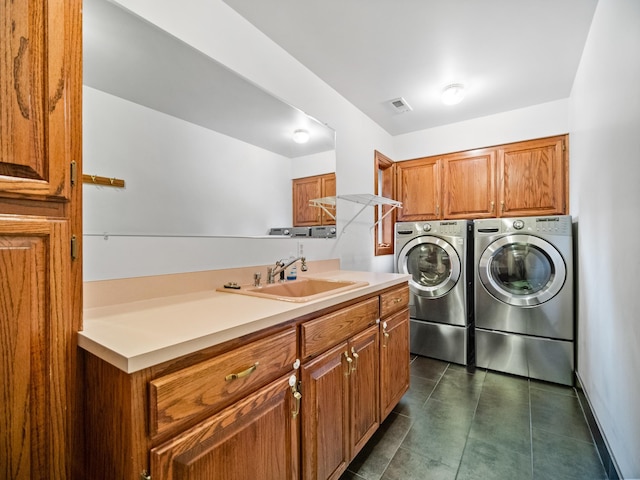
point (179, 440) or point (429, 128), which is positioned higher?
point (429, 128)

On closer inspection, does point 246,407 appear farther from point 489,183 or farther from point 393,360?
point 489,183

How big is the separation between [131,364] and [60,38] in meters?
0.84

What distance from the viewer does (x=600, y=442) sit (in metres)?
1.61

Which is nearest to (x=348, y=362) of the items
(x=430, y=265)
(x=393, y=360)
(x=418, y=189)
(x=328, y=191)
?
(x=393, y=360)

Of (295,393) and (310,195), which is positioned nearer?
(295,393)

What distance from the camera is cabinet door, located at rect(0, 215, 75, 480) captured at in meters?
0.69

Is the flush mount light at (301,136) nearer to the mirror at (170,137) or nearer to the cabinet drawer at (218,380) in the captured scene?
the mirror at (170,137)

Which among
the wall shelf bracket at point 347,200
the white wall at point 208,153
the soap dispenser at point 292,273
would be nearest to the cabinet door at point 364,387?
the soap dispenser at point 292,273

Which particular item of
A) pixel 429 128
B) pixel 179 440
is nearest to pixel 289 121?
pixel 179 440

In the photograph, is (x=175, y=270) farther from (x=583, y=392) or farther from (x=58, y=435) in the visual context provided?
(x=583, y=392)

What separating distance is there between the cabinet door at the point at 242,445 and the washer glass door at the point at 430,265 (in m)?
2.17

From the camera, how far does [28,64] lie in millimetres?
718

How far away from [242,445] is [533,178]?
3.13 m

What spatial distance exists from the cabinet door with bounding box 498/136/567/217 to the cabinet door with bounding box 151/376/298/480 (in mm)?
2791
